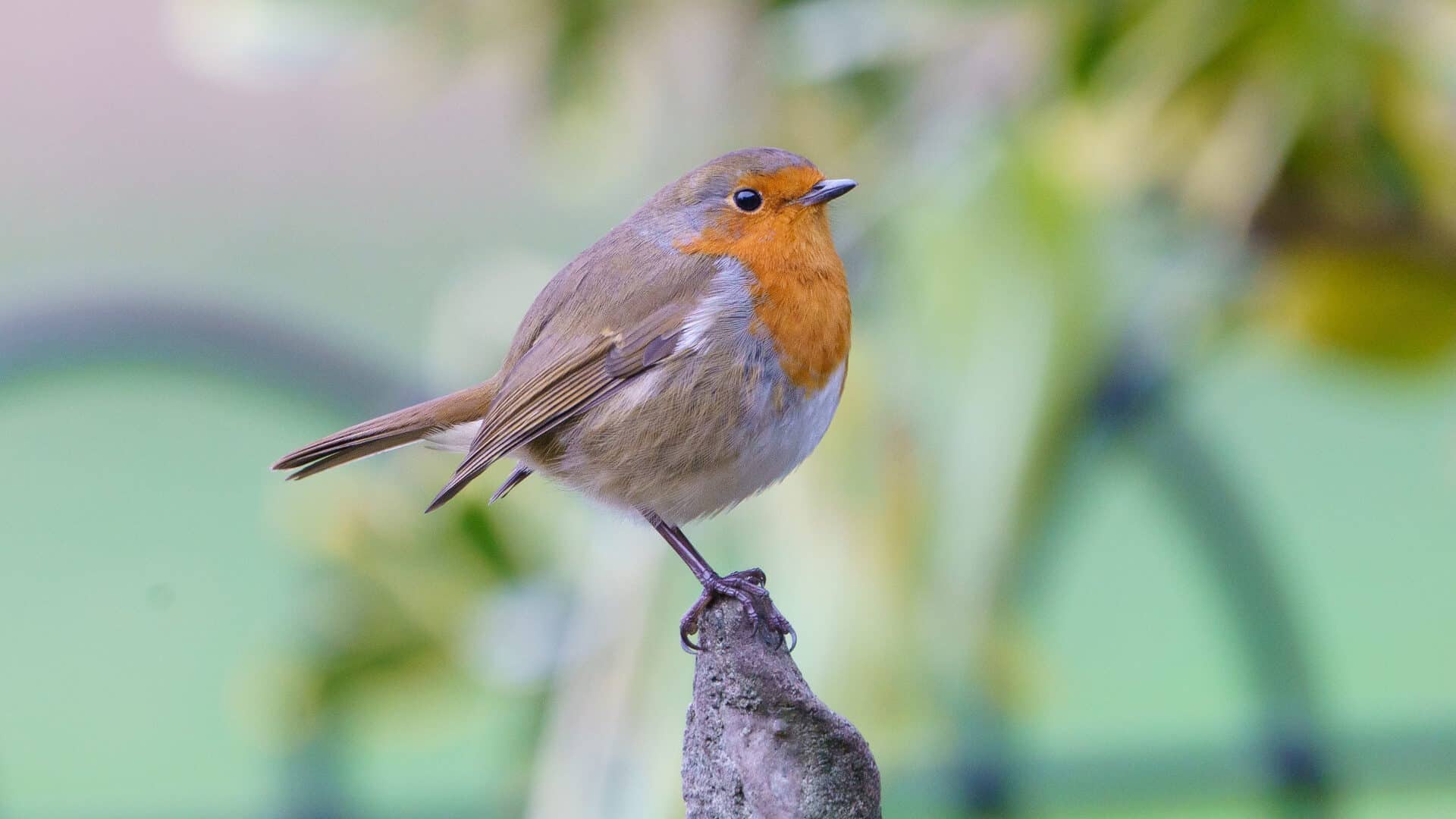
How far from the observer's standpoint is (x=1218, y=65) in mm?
1711

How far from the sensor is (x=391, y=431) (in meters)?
1.26

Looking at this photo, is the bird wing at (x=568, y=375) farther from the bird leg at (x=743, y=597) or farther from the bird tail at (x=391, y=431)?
the bird leg at (x=743, y=597)

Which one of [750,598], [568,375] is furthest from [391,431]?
[750,598]

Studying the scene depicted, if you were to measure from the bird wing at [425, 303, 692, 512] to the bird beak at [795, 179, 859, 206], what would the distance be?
0.52 ft

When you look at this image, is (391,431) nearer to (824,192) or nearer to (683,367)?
(683,367)

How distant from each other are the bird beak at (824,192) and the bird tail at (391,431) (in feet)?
1.07

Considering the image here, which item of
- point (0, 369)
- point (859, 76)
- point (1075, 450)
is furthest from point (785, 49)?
point (0, 369)

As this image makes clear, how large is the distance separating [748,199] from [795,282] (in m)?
0.12

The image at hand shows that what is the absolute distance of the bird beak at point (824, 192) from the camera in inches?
52.6

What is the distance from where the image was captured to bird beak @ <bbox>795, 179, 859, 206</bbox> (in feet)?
4.39

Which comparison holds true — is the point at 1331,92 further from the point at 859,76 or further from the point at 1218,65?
the point at 859,76

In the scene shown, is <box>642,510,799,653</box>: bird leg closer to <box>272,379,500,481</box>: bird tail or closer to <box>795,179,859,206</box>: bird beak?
<box>272,379,500,481</box>: bird tail

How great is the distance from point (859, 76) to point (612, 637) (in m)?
0.90

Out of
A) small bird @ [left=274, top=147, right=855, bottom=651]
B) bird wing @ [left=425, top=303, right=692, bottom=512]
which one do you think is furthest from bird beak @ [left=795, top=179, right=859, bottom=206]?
bird wing @ [left=425, top=303, right=692, bottom=512]
